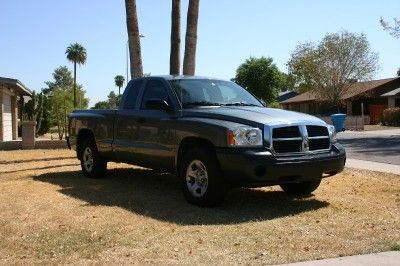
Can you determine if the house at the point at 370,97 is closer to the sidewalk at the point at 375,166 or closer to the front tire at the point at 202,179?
the sidewalk at the point at 375,166

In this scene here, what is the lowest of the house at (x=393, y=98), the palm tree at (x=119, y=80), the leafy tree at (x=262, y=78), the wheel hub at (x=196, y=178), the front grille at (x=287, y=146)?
the wheel hub at (x=196, y=178)

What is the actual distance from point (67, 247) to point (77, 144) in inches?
231

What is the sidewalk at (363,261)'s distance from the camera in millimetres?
5027

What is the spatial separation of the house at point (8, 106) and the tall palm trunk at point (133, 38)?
9618 millimetres

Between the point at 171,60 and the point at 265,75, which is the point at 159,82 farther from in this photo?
the point at 265,75

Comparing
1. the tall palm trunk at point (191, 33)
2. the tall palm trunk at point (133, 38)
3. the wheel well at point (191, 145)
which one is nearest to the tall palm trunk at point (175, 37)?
the tall palm trunk at point (191, 33)

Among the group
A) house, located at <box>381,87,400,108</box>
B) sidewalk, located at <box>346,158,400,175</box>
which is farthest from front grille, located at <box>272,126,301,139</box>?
house, located at <box>381,87,400,108</box>

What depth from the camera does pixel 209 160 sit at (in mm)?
7543

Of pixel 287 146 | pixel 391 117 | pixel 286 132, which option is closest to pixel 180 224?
pixel 287 146

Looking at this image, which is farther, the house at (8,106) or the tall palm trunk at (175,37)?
the house at (8,106)

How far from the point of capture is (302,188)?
29.3 ft

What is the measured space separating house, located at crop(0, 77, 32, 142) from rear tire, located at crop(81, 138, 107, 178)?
13375 millimetres

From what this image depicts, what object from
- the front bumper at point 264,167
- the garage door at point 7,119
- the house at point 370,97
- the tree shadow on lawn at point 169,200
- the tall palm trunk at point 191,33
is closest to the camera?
the front bumper at point 264,167

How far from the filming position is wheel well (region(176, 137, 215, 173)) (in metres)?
7.79
